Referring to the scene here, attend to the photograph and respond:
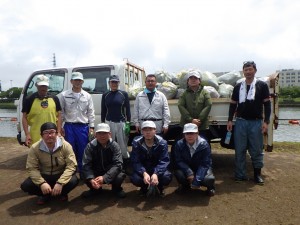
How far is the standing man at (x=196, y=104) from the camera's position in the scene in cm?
443

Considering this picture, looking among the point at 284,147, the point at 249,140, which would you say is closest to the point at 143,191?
the point at 249,140

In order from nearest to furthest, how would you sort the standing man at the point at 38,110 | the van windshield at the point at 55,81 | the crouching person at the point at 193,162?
the crouching person at the point at 193,162, the standing man at the point at 38,110, the van windshield at the point at 55,81

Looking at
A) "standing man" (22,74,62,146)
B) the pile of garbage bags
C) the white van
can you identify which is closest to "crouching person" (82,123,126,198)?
"standing man" (22,74,62,146)

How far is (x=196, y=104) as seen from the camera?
4473 mm

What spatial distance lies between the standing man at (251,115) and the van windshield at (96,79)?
231 cm

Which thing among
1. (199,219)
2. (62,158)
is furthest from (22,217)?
(199,219)

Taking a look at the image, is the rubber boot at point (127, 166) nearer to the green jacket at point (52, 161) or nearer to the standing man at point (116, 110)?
the standing man at point (116, 110)

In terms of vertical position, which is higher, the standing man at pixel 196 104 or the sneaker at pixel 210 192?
the standing man at pixel 196 104

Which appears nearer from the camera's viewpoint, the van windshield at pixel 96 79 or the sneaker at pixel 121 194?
the sneaker at pixel 121 194

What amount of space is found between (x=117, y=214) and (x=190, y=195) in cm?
109

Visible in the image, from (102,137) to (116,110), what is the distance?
0.75 meters

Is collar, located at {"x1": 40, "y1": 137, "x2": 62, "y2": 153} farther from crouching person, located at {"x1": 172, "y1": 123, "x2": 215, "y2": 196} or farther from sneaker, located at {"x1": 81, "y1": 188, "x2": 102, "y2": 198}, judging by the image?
crouching person, located at {"x1": 172, "y1": 123, "x2": 215, "y2": 196}

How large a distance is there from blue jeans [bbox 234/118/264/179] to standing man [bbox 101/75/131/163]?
1714 mm

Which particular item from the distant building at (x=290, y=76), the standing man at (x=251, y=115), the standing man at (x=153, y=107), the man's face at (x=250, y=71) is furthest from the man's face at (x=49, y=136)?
the distant building at (x=290, y=76)
